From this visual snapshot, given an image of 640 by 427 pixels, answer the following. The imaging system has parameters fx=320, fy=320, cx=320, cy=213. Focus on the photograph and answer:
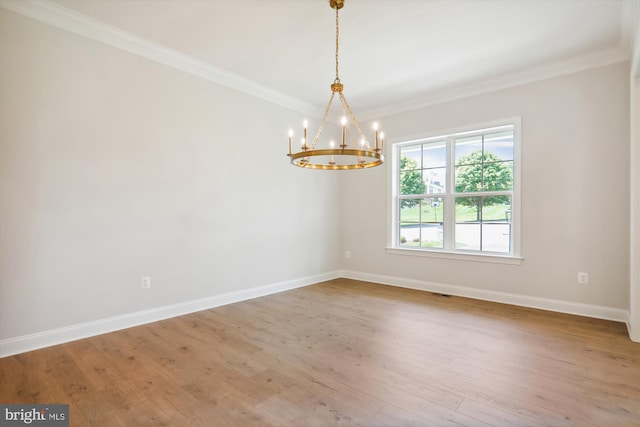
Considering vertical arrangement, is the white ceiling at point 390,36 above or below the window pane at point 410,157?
above

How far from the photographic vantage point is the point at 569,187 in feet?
11.5

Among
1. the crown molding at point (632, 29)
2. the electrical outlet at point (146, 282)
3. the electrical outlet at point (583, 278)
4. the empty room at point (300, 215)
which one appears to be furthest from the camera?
the electrical outlet at point (583, 278)

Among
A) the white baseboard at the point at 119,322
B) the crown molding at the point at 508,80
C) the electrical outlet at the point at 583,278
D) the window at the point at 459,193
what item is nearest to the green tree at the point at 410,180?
the window at the point at 459,193

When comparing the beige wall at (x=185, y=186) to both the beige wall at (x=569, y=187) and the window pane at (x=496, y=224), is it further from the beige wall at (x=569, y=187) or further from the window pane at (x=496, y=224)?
the window pane at (x=496, y=224)

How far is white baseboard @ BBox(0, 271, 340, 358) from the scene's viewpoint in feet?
8.29

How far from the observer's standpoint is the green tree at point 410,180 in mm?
4812

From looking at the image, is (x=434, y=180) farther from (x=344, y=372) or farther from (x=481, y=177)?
(x=344, y=372)

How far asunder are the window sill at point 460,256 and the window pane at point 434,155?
1.25m

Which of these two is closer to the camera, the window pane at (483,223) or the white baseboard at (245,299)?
the white baseboard at (245,299)

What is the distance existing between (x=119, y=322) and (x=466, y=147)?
14.9 ft

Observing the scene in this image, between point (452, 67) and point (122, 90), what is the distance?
11.5 ft

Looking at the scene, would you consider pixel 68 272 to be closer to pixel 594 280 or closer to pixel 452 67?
pixel 452 67

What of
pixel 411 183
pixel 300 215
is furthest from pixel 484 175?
pixel 300 215

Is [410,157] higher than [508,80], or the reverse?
[508,80]
